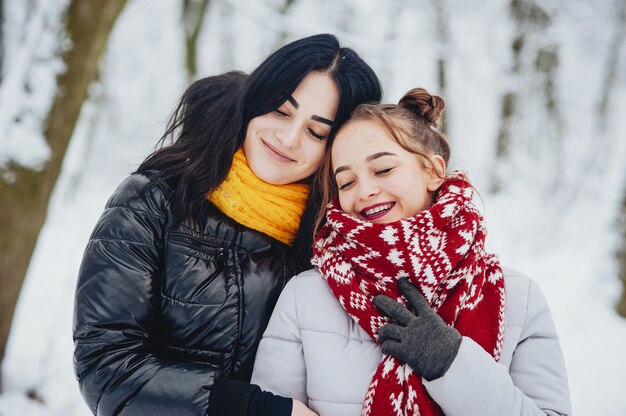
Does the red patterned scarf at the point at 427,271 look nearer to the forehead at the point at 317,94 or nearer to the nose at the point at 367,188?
the nose at the point at 367,188

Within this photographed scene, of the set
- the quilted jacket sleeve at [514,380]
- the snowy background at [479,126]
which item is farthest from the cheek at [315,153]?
the snowy background at [479,126]

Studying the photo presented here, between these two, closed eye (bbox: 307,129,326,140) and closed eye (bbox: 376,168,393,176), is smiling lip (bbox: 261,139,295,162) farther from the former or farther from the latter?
closed eye (bbox: 376,168,393,176)

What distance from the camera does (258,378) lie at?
1.76 metres

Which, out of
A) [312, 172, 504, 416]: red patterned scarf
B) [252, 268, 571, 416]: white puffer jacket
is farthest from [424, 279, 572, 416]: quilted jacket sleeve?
[312, 172, 504, 416]: red patterned scarf

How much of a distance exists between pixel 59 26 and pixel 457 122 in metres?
11.5

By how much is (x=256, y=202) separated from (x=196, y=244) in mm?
283

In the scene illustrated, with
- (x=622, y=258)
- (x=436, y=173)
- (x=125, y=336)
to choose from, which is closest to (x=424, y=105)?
(x=436, y=173)

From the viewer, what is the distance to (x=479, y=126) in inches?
547

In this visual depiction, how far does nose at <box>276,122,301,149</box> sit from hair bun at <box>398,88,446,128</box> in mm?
463

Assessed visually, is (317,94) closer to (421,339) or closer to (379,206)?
(379,206)

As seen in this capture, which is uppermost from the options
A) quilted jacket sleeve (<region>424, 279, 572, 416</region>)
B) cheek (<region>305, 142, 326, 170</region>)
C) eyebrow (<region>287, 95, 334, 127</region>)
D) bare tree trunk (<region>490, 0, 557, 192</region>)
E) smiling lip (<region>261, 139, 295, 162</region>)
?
bare tree trunk (<region>490, 0, 557, 192</region>)

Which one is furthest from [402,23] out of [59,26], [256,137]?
[256,137]

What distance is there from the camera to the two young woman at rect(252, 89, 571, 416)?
1514 mm

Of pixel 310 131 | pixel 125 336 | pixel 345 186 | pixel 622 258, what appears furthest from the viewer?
pixel 622 258
